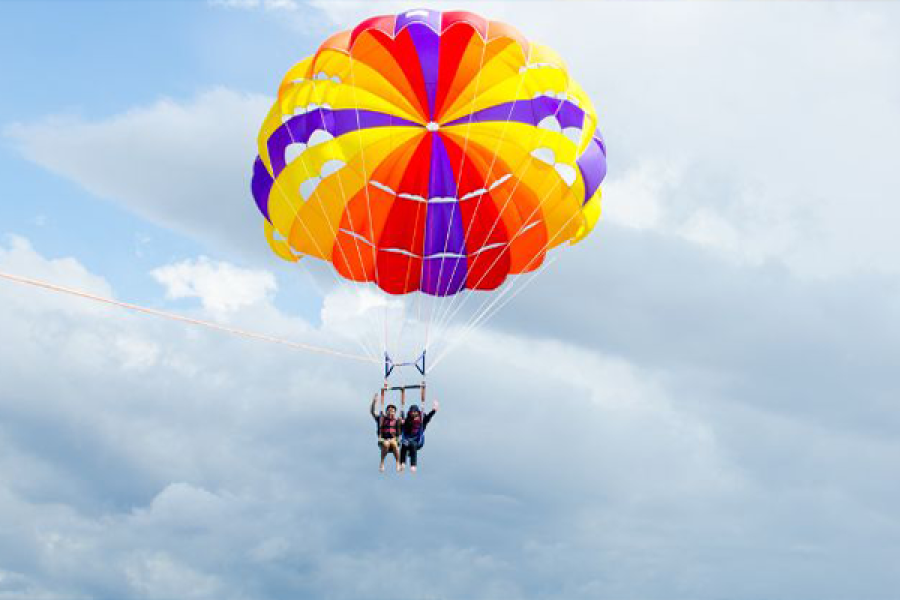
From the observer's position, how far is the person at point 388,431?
21.2 meters

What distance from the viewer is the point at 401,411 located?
21531 mm

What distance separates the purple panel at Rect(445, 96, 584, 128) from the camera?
2277cm

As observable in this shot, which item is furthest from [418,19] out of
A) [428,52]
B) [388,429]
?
[388,429]

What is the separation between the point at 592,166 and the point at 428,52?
395 cm

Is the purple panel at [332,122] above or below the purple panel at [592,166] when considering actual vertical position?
above

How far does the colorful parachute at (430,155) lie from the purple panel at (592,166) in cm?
3

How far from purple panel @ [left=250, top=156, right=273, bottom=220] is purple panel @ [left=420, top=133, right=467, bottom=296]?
3328 mm

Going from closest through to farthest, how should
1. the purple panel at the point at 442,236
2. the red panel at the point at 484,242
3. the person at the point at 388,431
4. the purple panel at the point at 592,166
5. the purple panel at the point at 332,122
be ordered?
the person at the point at 388,431
the purple panel at the point at 332,122
the purple panel at the point at 592,166
the purple panel at the point at 442,236
the red panel at the point at 484,242

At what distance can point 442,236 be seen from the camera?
2456 centimetres

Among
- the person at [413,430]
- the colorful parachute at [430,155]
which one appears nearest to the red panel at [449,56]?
the colorful parachute at [430,155]

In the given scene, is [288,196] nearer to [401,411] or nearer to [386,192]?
[386,192]

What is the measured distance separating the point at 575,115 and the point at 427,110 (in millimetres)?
2930

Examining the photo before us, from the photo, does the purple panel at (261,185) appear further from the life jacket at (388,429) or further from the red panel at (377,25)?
the life jacket at (388,429)

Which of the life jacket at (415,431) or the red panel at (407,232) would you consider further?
the red panel at (407,232)
